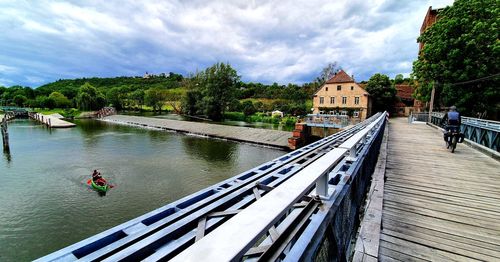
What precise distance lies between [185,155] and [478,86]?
2011cm

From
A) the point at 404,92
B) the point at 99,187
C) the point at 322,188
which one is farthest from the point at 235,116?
the point at 322,188

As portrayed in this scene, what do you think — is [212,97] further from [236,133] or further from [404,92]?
[404,92]

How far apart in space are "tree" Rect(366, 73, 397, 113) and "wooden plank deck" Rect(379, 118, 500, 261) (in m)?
34.2

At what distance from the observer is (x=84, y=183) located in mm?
10695

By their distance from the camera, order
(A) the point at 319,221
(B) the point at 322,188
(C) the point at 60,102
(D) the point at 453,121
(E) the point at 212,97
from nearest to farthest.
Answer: (A) the point at 319,221, (B) the point at 322,188, (D) the point at 453,121, (E) the point at 212,97, (C) the point at 60,102

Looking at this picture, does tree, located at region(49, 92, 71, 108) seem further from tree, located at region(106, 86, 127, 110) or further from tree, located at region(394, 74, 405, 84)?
tree, located at region(394, 74, 405, 84)

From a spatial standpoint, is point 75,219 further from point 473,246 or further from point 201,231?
point 473,246

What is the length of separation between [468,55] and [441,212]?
1586 centimetres

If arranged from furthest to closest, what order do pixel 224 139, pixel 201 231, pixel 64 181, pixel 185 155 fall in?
pixel 224 139 < pixel 185 155 < pixel 64 181 < pixel 201 231

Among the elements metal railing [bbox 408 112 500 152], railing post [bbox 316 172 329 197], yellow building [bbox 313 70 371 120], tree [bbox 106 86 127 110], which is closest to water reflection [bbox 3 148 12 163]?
railing post [bbox 316 172 329 197]

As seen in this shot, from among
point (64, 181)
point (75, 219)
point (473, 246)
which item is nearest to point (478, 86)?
point (473, 246)

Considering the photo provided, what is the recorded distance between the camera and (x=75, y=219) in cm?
771

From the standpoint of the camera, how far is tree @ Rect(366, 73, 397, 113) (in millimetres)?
36312

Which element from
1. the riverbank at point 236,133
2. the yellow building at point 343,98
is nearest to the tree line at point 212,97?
the yellow building at point 343,98
